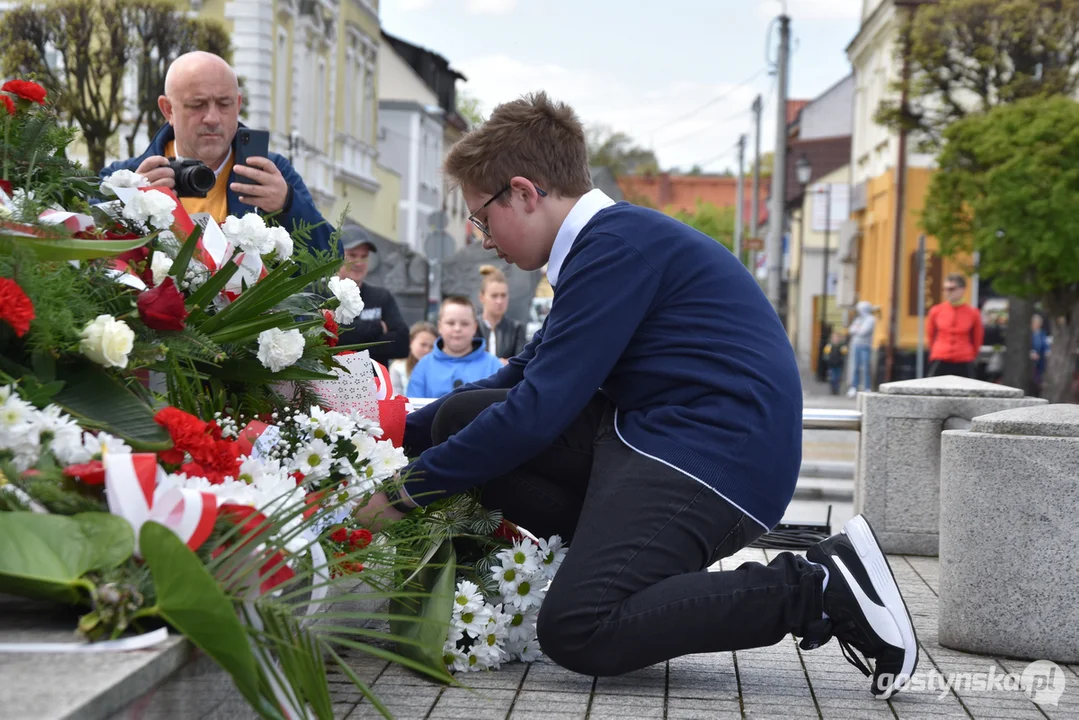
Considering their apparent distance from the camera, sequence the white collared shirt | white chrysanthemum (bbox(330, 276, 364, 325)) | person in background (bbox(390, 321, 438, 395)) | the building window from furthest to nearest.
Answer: the building window → person in background (bbox(390, 321, 438, 395)) → white chrysanthemum (bbox(330, 276, 364, 325)) → the white collared shirt

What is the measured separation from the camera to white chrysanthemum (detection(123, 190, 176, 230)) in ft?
12.7

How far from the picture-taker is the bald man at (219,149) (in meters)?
5.13

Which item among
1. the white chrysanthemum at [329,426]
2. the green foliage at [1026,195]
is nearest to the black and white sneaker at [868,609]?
the white chrysanthemum at [329,426]

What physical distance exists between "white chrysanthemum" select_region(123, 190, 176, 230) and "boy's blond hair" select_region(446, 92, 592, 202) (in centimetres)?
88

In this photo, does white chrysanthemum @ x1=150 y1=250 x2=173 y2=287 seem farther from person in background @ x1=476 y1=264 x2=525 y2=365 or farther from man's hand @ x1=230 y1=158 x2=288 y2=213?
person in background @ x1=476 y1=264 x2=525 y2=365

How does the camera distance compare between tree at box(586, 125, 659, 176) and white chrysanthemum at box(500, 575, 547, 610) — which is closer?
white chrysanthemum at box(500, 575, 547, 610)

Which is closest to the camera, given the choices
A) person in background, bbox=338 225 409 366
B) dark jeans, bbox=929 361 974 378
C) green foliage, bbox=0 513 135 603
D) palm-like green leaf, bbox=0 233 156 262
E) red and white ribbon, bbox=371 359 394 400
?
green foliage, bbox=0 513 135 603

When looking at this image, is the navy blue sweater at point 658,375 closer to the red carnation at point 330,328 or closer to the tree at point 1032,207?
the red carnation at point 330,328

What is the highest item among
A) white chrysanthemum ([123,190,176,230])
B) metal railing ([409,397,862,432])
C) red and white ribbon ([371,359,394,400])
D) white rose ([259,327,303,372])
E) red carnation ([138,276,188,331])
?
white chrysanthemum ([123,190,176,230])

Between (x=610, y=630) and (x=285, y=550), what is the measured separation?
45.7 inches

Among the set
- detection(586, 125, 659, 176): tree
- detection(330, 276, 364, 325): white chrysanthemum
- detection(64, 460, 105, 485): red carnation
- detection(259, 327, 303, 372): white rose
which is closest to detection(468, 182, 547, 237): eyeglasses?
detection(330, 276, 364, 325): white chrysanthemum

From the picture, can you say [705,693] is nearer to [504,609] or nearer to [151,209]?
[504,609]

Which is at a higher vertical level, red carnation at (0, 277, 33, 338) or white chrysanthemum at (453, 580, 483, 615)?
red carnation at (0, 277, 33, 338)

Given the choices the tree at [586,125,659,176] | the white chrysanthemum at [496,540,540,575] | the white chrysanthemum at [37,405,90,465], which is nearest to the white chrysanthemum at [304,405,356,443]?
the white chrysanthemum at [496,540,540,575]
